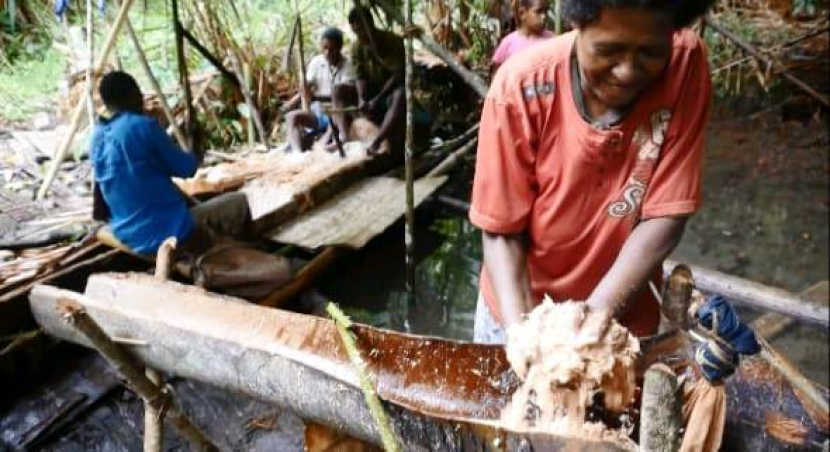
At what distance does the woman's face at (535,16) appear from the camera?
14.9 ft

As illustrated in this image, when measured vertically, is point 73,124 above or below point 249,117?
above

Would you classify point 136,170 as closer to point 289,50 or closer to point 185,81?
point 185,81

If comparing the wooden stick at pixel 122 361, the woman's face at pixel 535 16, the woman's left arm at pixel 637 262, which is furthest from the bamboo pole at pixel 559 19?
the wooden stick at pixel 122 361

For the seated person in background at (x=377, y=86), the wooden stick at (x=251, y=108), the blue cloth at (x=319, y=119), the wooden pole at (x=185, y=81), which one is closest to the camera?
the wooden pole at (x=185, y=81)

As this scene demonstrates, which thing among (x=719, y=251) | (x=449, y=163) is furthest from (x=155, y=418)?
(x=719, y=251)

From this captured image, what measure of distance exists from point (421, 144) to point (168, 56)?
7.89 feet

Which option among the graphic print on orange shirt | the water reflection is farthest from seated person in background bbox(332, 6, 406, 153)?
the graphic print on orange shirt

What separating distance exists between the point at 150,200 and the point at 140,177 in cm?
14

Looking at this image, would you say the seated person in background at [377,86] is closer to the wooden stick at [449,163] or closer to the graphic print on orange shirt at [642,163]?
the wooden stick at [449,163]

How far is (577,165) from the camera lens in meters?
1.48

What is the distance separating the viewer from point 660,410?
0.92 metres

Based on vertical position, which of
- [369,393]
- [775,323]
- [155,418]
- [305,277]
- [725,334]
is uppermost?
[725,334]

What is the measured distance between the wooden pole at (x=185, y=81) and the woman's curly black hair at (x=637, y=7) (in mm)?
A: 3879

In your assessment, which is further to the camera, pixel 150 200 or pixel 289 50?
pixel 289 50
